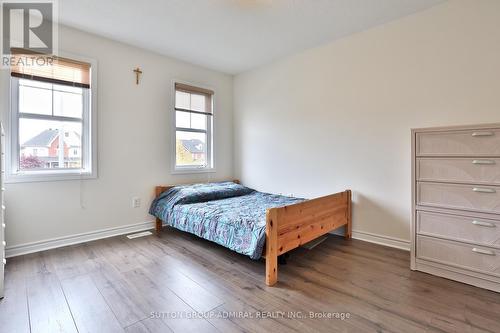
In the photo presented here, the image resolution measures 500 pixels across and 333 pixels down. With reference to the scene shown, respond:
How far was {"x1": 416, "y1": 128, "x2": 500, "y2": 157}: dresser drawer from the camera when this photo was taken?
1.87 meters

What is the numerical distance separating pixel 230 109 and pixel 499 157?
11.4ft

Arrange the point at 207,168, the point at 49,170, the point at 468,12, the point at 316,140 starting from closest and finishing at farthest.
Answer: the point at 468,12 → the point at 49,170 → the point at 316,140 → the point at 207,168

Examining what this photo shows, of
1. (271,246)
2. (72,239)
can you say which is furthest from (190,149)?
(271,246)

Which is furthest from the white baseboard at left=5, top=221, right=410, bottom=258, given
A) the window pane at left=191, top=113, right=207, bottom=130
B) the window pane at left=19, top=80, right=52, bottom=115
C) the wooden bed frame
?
the window pane at left=191, top=113, right=207, bottom=130

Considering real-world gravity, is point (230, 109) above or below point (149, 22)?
below

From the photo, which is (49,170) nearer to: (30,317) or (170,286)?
(30,317)

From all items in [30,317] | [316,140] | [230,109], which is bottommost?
[30,317]

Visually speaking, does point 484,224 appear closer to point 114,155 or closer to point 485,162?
point 485,162

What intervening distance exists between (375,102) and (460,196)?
4.24 ft

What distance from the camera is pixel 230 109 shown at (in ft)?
14.7

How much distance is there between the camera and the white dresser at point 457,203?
1.87 metres

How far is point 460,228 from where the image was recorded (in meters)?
2.00

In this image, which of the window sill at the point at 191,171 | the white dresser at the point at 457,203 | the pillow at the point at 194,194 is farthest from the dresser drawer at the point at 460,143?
the window sill at the point at 191,171

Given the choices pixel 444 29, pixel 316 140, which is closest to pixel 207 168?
pixel 316 140
